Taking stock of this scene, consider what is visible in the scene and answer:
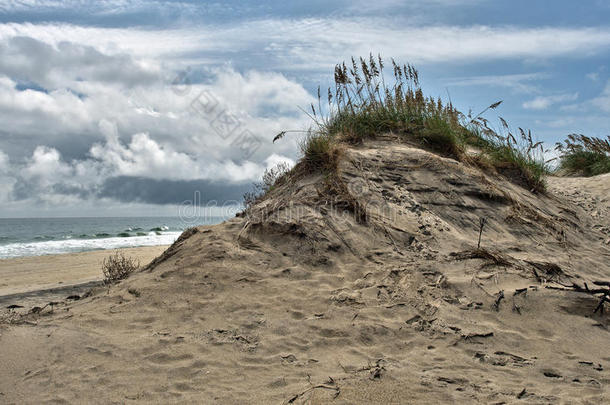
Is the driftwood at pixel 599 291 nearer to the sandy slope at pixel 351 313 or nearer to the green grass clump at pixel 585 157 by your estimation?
the sandy slope at pixel 351 313

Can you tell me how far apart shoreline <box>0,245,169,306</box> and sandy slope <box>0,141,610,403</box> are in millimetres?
2886

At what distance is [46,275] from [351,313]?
8.81 meters

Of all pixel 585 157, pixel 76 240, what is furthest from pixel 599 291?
pixel 76 240

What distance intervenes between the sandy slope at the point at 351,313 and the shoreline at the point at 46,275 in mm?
2886

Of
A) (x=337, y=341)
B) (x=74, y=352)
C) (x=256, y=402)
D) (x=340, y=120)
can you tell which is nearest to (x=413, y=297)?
(x=337, y=341)

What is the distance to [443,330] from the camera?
3.72 m

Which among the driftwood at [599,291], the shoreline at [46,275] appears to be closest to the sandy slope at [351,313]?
the driftwood at [599,291]

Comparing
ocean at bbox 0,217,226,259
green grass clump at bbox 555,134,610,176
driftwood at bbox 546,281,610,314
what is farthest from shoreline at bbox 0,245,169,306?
green grass clump at bbox 555,134,610,176

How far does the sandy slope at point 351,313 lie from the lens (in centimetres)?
309

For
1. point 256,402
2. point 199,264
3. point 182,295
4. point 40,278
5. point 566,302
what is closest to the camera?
point 256,402

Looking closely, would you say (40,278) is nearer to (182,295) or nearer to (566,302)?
(182,295)

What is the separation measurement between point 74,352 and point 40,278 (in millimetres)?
7141

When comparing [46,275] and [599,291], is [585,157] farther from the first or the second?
[46,275]

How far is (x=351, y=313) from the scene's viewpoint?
156 inches
